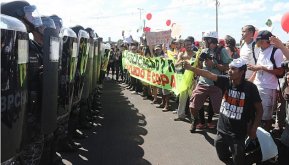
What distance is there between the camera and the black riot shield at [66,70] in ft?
12.7

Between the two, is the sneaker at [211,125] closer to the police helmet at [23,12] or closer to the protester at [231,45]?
the protester at [231,45]

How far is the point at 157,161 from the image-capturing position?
17.6 ft

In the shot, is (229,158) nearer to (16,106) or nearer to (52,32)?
(52,32)

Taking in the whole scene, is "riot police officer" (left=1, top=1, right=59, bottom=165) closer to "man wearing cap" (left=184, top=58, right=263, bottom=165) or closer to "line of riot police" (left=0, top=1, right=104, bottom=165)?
"line of riot police" (left=0, top=1, right=104, bottom=165)

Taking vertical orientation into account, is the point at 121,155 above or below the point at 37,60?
below

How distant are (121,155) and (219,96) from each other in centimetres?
238

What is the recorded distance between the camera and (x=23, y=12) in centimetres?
343

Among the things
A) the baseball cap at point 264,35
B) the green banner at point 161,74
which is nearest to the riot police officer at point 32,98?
the baseball cap at point 264,35

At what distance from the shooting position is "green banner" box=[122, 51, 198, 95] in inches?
329

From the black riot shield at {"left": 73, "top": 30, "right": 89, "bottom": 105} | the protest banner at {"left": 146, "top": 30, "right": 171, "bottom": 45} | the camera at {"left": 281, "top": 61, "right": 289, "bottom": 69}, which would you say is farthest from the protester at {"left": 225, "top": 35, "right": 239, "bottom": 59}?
the black riot shield at {"left": 73, "top": 30, "right": 89, "bottom": 105}

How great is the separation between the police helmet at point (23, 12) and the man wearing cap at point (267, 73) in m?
3.62

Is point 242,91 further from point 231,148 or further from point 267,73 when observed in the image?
point 267,73

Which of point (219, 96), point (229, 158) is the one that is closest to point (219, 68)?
point (219, 96)

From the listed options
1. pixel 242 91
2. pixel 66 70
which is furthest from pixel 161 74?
pixel 66 70
